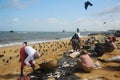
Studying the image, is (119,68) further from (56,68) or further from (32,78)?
(32,78)

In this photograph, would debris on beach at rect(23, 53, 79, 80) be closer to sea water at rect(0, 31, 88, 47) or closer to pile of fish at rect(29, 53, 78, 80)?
pile of fish at rect(29, 53, 78, 80)

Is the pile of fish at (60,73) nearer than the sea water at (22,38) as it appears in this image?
Yes

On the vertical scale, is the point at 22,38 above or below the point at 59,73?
below

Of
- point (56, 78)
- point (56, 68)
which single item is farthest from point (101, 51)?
point (56, 78)

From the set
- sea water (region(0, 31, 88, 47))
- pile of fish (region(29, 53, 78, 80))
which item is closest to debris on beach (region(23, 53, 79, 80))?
pile of fish (region(29, 53, 78, 80))

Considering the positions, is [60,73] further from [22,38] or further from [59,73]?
[22,38]

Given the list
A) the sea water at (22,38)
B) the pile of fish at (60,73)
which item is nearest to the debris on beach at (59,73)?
the pile of fish at (60,73)

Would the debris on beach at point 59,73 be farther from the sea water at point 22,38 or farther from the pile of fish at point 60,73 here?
the sea water at point 22,38

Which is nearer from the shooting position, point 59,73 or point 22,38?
point 59,73

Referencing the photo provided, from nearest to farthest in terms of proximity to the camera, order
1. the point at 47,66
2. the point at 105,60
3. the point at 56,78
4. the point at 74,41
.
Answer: the point at 56,78, the point at 47,66, the point at 105,60, the point at 74,41

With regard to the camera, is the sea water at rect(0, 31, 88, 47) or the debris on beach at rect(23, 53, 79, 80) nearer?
the debris on beach at rect(23, 53, 79, 80)

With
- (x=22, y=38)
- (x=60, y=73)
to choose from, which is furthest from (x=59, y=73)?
(x=22, y=38)

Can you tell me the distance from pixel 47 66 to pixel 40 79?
111cm

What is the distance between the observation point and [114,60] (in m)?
13.8
